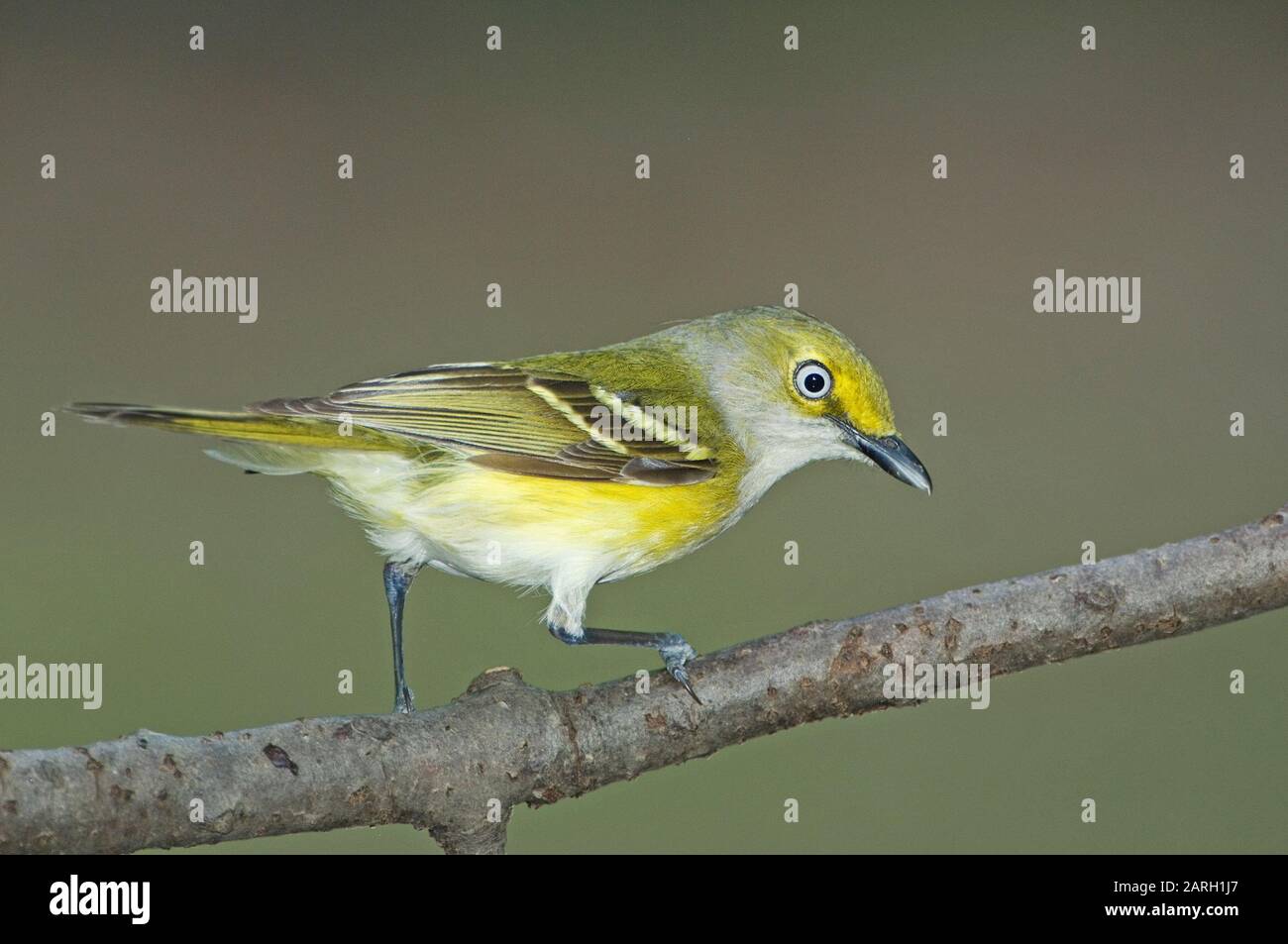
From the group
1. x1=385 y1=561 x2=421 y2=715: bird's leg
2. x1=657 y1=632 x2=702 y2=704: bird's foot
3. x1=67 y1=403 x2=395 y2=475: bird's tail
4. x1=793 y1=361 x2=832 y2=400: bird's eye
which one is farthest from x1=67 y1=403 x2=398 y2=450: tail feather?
x1=793 y1=361 x2=832 y2=400: bird's eye

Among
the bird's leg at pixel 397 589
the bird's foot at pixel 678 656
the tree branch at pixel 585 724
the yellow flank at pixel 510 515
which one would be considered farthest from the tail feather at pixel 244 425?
the bird's foot at pixel 678 656

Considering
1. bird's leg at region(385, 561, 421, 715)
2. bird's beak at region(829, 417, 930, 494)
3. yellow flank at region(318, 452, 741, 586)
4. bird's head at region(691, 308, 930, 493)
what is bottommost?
bird's leg at region(385, 561, 421, 715)

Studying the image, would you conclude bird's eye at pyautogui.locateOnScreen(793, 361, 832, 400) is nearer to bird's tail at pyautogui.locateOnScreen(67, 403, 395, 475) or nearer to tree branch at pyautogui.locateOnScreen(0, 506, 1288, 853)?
tree branch at pyautogui.locateOnScreen(0, 506, 1288, 853)

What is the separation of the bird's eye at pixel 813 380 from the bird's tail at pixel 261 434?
4.57 ft

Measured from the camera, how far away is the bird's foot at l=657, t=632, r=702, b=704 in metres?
3.27

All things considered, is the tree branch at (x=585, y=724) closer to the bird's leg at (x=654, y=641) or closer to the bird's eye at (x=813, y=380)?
the bird's leg at (x=654, y=641)

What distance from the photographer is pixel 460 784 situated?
118 inches

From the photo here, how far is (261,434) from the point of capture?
3.56 meters

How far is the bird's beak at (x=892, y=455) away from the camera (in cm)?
413

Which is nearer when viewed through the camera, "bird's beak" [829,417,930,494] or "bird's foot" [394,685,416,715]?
"bird's foot" [394,685,416,715]

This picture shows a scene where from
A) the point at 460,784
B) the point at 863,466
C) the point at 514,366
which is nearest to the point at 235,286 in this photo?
the point at 514,366

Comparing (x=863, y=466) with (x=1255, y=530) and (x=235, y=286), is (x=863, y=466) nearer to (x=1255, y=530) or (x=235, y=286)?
(x=1255, y=530)

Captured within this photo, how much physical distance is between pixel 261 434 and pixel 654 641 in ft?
4.19

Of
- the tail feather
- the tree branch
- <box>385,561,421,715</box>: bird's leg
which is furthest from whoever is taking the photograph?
<box>385,561,421,715</box>: bird's leg
